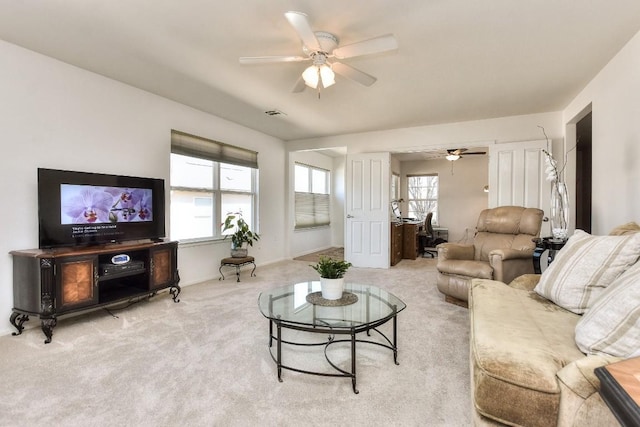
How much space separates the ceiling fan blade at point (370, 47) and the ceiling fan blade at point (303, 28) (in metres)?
0.18

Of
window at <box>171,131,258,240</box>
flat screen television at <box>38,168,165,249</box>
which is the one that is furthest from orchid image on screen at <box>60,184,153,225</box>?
window at <box>171,131,258,240</box>

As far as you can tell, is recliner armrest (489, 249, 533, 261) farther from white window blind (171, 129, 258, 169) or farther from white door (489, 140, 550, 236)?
white window blind (171, 129, 258, 169)

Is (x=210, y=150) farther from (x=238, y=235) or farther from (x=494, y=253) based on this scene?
(x=494, y=253)

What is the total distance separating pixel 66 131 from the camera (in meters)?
2.91

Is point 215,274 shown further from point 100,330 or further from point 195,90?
point 195,90

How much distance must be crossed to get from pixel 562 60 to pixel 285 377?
3.51 m

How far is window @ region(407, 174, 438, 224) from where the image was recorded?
791 cm

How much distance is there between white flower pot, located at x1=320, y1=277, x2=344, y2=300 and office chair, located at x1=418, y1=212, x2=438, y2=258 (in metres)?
4.89

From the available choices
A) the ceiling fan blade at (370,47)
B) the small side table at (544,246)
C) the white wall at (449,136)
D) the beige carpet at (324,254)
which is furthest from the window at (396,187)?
the ceiling fan blade at (370,47)

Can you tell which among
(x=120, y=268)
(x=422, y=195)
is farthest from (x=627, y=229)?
(x=422, y=195)

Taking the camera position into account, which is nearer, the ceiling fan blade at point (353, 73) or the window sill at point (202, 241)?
the ceiling fan blade at point (353, 73)

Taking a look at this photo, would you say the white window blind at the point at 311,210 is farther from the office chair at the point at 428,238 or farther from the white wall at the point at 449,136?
the office chair at the point at 428,238

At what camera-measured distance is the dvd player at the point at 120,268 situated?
2852 millimetres

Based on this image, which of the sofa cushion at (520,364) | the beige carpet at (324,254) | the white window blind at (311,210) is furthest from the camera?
the white window blind at (311,210)
